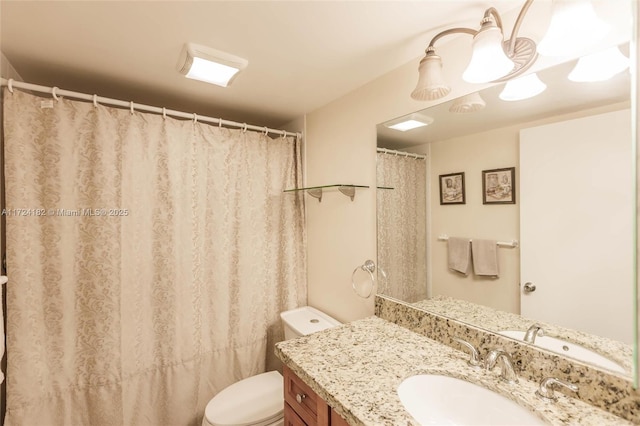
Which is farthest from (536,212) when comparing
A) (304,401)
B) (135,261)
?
(135,261)

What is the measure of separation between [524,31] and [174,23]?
1.30m

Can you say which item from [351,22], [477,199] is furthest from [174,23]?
[477,199]

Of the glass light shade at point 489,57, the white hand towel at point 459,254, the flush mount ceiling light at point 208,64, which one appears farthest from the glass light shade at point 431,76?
the flush mount ceiling light at point 208,64

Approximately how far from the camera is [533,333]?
95 centimetres

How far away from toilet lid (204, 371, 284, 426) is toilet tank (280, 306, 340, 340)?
1.01 ft

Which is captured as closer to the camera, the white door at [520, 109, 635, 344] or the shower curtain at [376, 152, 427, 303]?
the white door at [520, 109, 635, 344]

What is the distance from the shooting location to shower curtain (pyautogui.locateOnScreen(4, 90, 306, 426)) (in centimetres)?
133

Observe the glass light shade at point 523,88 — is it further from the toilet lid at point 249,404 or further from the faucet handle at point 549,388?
the toilet lid at point 249,404

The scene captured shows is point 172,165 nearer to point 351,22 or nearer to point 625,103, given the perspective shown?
point 351,22

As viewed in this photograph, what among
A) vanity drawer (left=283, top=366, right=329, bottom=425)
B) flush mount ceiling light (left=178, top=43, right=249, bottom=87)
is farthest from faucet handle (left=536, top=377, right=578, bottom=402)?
flush mount ceiling light (left=178, top=43, right=249, bottom=87)

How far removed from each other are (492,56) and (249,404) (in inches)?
76.2

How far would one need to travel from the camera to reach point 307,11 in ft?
3.37

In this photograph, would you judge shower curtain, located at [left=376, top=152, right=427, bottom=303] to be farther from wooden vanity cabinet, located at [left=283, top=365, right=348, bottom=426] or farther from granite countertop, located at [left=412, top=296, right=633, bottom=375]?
wooden vanity cabinet, located at [left=283, top=365, right=348, bottom=426]

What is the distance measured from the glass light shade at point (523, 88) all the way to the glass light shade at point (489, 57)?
71 mm
